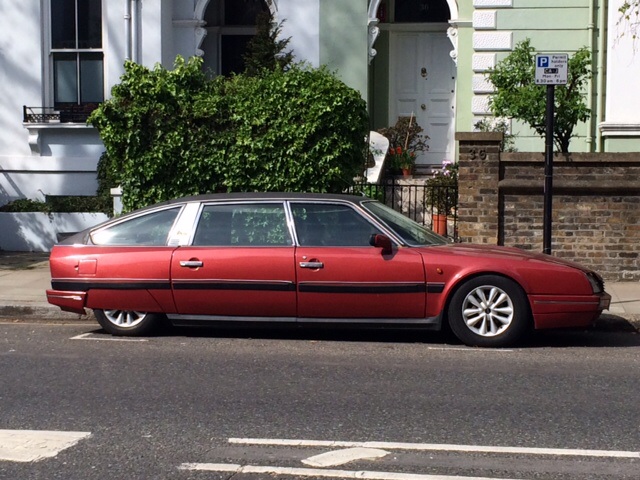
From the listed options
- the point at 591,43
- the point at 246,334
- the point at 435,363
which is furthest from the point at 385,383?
the point at 591,43

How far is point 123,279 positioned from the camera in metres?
9.52

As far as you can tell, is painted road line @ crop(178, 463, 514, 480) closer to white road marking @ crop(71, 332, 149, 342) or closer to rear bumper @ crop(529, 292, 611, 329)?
rear bumper @ crop(529, 292, 611, 329)

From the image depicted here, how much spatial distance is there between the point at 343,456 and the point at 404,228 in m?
4.30

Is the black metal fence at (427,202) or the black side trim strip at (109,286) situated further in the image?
the black metal fence at (427,202)

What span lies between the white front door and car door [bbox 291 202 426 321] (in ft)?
33.3

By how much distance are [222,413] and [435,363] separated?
2.38m

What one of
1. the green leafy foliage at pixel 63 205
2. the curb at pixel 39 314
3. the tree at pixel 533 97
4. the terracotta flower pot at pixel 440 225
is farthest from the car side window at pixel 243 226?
the green leafy foliage at pixel 63 205

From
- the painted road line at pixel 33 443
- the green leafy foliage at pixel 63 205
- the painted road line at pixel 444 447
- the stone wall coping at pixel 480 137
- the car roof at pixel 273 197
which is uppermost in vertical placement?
the stone wall coping at pixel 480 137

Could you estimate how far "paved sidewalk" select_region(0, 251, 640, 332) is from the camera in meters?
10.6

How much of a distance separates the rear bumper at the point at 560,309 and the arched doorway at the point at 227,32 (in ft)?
37.9

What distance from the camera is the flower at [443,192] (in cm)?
1474

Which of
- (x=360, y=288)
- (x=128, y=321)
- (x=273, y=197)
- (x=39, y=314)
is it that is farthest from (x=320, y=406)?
(x=39, y=314)

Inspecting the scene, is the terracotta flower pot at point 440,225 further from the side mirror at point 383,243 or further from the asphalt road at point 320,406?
the side mirror at point 383,243

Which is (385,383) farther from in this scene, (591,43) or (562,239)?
(591,43)
